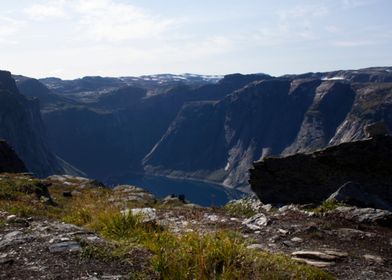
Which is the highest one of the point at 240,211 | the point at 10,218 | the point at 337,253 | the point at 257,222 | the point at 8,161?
the point at 10,218

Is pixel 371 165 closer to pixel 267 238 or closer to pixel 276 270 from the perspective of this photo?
pixel 267 238

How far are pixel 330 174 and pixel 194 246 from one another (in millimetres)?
19157

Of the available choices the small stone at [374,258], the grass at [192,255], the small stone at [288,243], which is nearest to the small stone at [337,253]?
the small stone at [374,258]

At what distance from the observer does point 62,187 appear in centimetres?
4222

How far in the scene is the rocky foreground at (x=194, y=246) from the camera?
31.9ft

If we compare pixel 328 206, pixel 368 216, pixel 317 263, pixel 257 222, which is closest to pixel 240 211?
pixel 257 222

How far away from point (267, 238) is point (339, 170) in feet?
48.1

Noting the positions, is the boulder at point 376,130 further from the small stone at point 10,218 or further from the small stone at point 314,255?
the small stone at point 10,218

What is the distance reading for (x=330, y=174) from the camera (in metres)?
27.7

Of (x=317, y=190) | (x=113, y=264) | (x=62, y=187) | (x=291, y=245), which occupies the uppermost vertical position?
(x=113, y=264)

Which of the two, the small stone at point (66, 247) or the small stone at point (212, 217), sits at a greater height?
the small stone at point (66, 247)

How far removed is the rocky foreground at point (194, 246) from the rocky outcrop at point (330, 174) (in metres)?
8.61

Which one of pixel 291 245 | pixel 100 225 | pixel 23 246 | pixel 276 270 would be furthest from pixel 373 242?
pixel 23 246

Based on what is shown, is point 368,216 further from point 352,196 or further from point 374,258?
point 374,258
